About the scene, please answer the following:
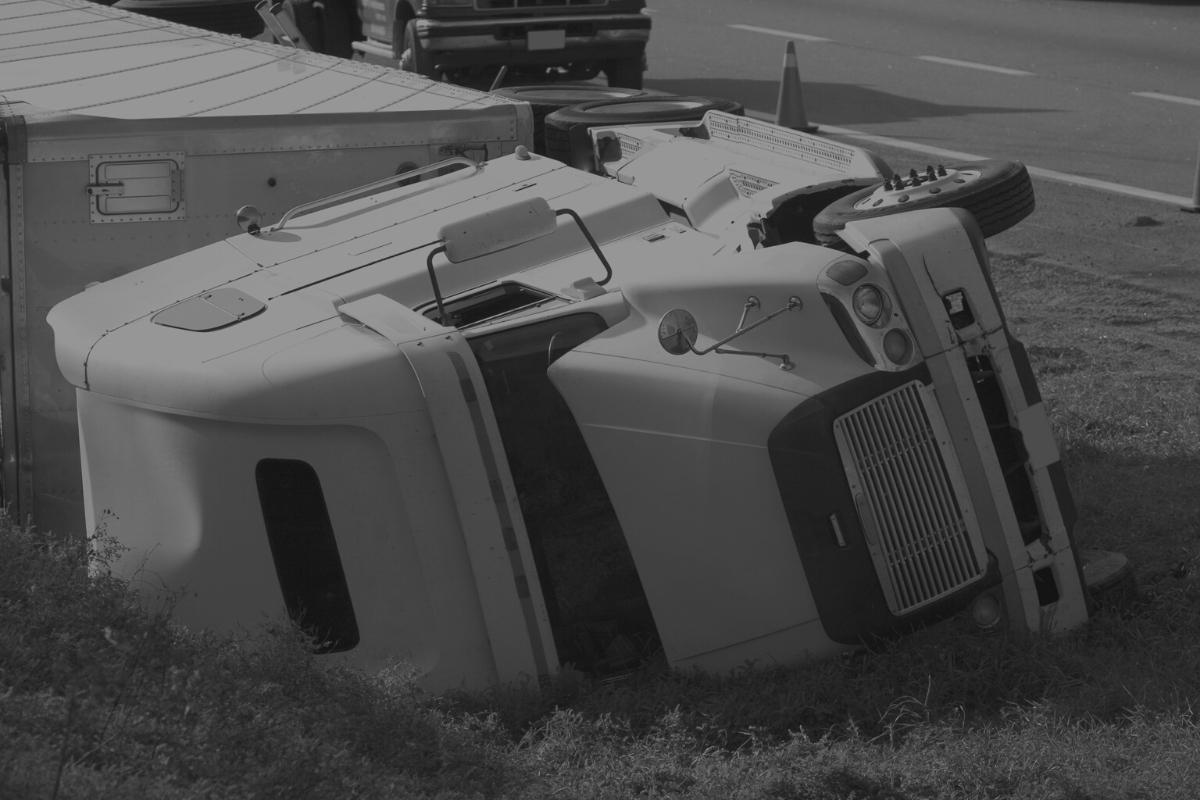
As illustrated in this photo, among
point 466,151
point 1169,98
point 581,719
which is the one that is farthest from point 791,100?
point 581,719

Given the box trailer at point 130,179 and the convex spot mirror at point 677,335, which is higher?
the box trailer at point 130,179

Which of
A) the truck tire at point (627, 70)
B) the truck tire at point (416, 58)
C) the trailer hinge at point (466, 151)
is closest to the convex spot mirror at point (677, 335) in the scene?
the trailer hinge at point (466, 151)

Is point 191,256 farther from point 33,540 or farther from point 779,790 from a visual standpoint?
point 779,790

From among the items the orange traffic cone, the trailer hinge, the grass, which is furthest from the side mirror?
the orange traffic cone

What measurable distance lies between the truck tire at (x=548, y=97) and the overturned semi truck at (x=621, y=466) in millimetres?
2443

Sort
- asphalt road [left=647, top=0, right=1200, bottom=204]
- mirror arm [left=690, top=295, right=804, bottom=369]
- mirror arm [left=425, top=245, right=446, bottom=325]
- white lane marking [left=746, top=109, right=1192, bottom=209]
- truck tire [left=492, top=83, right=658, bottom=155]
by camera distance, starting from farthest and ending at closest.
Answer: asphalt road [left=647, top=0, right=1200, bottom=204] < white lane marking [left=746, top=109, right=1192, bottom=209] < truck tire [left=492, top=83, right=658, bottom=155] < mirror arm [left=425, top=245, right=446, bottom=325] < mirror arm [left=690, top=295, right=804, bottom=369]

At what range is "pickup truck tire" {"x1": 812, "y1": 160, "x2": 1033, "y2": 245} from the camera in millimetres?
4625

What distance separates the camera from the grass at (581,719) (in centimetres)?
362

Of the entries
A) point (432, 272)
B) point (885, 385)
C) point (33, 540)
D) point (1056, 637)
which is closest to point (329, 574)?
point (432, 272)

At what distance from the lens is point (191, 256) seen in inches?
204

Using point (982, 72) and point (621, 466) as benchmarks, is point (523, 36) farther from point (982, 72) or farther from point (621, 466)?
point (621, 466)

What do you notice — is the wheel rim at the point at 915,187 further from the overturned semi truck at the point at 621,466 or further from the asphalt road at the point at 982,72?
the asphalt road at the point at 982,72

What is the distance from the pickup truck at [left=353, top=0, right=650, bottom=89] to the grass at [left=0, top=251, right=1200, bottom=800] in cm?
870

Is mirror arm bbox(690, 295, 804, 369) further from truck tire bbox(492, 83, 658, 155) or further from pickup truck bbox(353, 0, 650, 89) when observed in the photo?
pickup truck bbox(353, 0, 650, 89)
